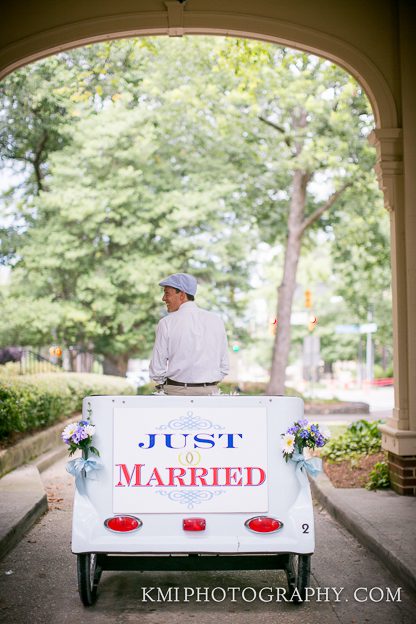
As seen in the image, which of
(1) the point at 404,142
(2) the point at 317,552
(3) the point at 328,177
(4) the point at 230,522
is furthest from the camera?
(3) the point at 328,177

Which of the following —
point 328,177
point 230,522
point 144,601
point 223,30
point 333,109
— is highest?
point 333,109

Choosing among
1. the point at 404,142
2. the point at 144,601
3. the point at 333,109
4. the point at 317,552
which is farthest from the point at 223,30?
the point at 333,109

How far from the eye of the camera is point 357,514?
731 centimetres

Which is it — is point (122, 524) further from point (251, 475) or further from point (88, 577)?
point (251, 475)

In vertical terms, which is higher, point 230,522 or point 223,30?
point 223,30

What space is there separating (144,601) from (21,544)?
1953 mm

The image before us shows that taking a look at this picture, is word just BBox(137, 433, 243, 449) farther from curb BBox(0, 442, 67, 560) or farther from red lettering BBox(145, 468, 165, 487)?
curb BBox(0, 442, 67, 560)

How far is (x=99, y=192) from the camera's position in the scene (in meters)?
22.4

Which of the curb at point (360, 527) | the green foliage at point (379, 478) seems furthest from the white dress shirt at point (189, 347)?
the green foliage at point (379, 478)

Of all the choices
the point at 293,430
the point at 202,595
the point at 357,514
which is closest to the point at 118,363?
the point at 357,514

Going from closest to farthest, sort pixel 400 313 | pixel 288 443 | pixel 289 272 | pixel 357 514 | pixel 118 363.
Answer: pixel 288 443
pixel 357 514
pixel 400 313
pixel 289 272
pixel 118 363

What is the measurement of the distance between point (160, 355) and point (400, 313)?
3.73 meters

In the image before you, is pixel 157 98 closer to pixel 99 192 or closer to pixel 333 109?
pixel 99 192

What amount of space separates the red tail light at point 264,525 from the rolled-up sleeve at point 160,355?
1292 mm
